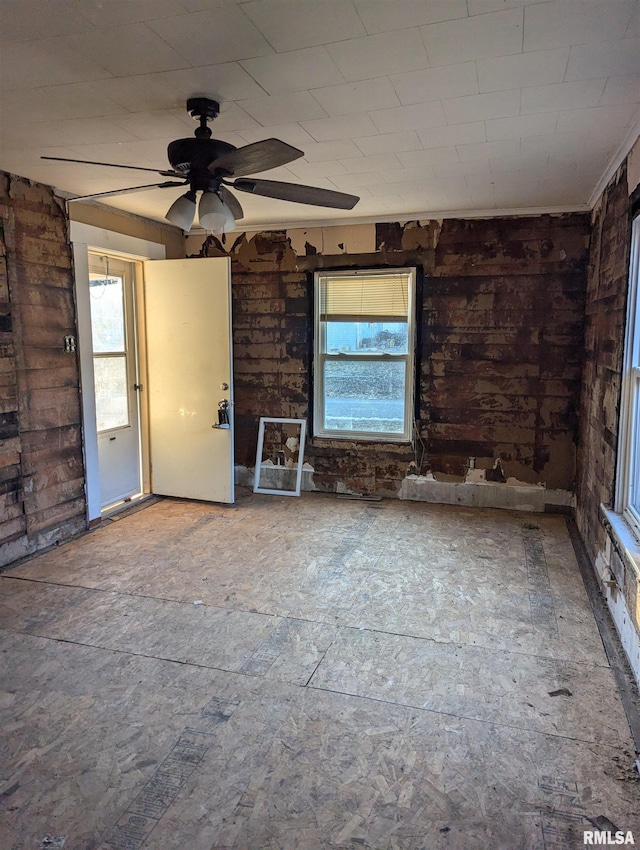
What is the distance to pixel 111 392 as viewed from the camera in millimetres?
4621

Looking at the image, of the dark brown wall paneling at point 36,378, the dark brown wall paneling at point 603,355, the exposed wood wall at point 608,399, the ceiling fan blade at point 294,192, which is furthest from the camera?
the dark brown wall paneling at point 36,378

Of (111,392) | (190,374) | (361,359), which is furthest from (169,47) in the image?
(361,359)

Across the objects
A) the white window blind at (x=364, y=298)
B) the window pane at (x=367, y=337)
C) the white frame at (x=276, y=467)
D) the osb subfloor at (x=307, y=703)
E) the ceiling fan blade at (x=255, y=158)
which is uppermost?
the ceiling fan blade at (x=255, y=158)

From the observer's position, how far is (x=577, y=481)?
4.38 m

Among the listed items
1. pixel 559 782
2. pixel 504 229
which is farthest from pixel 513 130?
pixel 559 782

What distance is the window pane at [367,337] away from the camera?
4.88 m

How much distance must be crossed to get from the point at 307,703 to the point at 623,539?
5.43 ft

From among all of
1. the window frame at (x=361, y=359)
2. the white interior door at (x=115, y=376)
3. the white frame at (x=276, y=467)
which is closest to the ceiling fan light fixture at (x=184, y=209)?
the white interior door at (x=115, y=376)

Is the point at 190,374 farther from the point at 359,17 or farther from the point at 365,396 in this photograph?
the point at 359,17

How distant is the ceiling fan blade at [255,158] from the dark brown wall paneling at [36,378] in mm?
1937

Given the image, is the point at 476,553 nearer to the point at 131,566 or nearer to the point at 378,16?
the point at 131,566

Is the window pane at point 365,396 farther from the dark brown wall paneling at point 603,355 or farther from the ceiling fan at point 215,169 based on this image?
the ceiling fan at point 215,169

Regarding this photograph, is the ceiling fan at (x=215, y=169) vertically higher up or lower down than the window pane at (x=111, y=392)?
higher up

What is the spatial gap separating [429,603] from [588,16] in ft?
8.77
